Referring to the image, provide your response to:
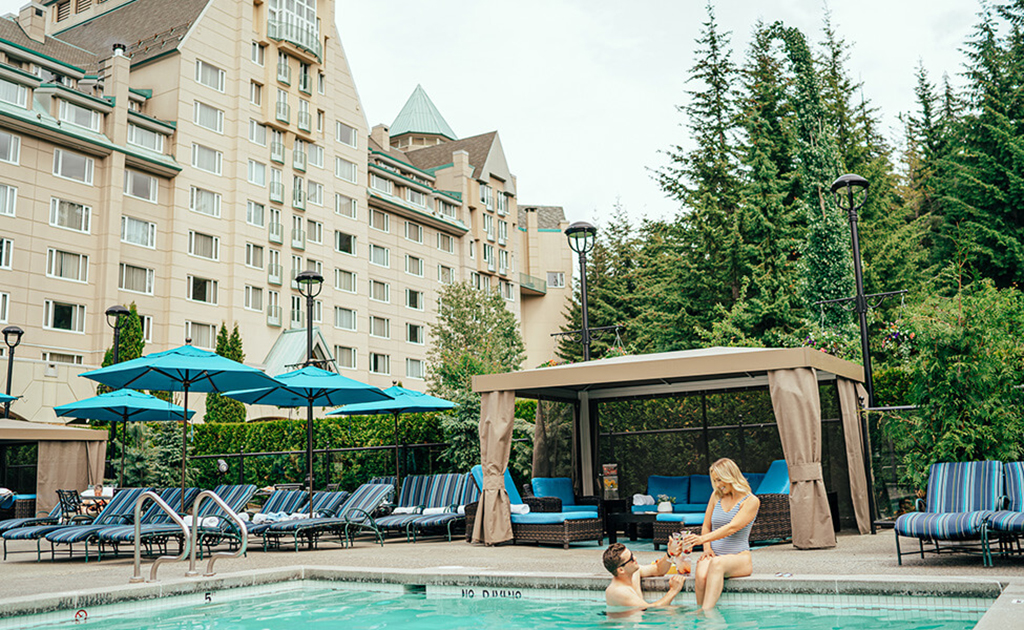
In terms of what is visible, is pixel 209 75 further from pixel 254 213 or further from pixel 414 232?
pixel 414 232

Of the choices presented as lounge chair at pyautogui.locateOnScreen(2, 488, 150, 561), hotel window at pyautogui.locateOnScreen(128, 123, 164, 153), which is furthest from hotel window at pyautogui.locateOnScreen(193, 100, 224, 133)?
lounge chair at pyautogui.locateOnScreen(2, 488, 150, 561)

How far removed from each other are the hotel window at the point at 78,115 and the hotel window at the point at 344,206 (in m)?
11.8

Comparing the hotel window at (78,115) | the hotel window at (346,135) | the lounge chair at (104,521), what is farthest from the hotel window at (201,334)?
the lounge chair at (104,521)

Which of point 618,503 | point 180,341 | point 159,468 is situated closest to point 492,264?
point 180,341

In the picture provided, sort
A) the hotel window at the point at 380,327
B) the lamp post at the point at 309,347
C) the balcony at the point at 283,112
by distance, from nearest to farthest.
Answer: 1. the lamp post at the point at 309,347
2. the balcony at the point at 283,112
3. the hotel window at the point at 380,327

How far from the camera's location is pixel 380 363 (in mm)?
44875

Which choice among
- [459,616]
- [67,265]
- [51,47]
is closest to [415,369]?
[67,265]

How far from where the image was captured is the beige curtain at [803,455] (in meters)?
10.2

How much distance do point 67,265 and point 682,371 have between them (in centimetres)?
2785

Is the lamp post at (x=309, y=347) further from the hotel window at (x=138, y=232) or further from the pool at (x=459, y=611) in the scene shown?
the hotel window at (x=138, y=232)

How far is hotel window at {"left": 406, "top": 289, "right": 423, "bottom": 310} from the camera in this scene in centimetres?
4744

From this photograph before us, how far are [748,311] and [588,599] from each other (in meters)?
18.9

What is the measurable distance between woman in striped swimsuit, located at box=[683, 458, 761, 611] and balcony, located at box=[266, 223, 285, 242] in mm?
33535

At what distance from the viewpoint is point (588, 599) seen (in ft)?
24.6
